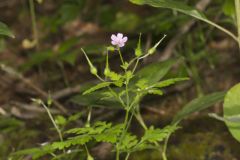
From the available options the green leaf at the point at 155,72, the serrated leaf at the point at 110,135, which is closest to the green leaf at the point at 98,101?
the green leaf at the point at 155,72

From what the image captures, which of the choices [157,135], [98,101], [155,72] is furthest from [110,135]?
[155,72]

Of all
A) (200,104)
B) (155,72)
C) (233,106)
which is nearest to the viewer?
(233,106)

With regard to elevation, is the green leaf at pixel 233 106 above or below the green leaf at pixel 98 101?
below

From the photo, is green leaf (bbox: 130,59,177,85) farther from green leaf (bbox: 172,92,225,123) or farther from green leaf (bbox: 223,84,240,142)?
green leaf (bbox: 223,84,240,142)

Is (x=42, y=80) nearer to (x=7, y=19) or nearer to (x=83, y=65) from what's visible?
(x=83, y=65)

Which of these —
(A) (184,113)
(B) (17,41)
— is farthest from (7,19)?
(A) (184,113)

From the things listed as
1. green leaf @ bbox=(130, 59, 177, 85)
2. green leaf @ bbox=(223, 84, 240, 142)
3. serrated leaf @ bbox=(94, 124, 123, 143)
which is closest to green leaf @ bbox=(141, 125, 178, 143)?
serrated leaf @ bbox=(94, 124, 123, 143)

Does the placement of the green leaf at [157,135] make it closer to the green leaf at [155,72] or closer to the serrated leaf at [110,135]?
the serrated leaf at [110,135]

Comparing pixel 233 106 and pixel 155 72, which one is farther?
pixel 155 72

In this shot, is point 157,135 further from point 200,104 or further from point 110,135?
point 200,104

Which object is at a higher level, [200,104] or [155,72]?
[155,72]

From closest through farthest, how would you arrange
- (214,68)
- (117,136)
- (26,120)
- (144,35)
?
1. (117,136)
2. (26,120)
3. (214,68)
4. (144,35)
